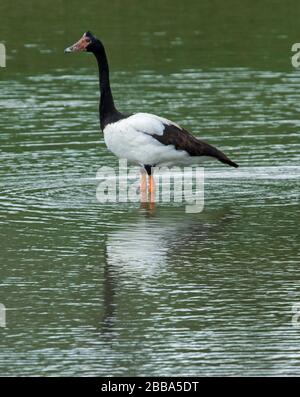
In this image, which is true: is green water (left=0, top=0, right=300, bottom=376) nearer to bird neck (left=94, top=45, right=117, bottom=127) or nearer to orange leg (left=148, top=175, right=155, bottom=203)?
orange leg (left=148, top=175, right=155, bottom=203)

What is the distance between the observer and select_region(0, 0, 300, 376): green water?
36.0ft

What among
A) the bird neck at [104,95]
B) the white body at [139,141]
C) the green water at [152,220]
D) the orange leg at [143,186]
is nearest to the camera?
the green water at [152,220]

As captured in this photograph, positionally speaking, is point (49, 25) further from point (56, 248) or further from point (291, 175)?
point (56, 248)

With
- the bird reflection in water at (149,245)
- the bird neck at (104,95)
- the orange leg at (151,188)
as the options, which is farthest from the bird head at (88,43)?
the bird reflection in water at (149,245)

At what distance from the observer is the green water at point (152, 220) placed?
10961 millimetres

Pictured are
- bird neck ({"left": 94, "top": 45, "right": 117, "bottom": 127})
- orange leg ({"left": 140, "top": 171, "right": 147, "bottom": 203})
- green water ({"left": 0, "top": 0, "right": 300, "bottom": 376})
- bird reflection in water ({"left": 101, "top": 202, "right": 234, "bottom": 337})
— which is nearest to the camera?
green water ({"left": 0, "top": 0, "right": 300, "bottom": 376})

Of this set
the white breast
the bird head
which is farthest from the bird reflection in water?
the bird head

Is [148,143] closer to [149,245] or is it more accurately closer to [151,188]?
[151,188]

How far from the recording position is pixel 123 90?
23.6 meters

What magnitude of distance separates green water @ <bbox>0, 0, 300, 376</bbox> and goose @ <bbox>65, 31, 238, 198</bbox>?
1.74ft

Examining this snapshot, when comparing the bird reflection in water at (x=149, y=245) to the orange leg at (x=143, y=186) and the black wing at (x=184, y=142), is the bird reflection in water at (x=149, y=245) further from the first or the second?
the black wing at (x=184, y=142)

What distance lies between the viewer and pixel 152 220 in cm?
1552

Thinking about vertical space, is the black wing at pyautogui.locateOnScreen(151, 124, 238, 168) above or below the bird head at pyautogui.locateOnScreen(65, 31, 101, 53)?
below
